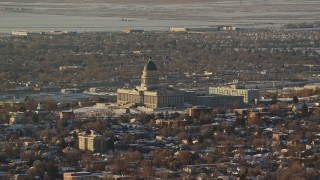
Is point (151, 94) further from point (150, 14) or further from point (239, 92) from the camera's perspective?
point (150, 14)

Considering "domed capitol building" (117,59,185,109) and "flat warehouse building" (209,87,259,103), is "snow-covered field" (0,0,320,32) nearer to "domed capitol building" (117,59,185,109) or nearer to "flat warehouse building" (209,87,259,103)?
"flat warehouse building" (209,87,259,103)

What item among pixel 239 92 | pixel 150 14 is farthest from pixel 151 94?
pixel 150 14

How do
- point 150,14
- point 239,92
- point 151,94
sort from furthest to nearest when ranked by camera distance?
point 150,14
point 239,92
point 151,94

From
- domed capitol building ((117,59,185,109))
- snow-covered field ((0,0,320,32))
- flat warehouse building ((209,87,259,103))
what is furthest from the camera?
snow-covered field ((0,0,320,32))

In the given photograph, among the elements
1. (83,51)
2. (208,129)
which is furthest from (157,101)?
(83,51)

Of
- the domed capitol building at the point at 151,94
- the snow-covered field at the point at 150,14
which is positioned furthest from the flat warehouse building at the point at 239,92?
the snow-covered field at the point at 150,14

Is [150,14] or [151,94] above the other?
[150,14]

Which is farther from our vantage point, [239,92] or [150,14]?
[150,14]

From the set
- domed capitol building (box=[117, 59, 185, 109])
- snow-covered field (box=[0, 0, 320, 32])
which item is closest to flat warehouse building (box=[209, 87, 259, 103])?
domed capitol building (box=[117, 59, 185, 109])
